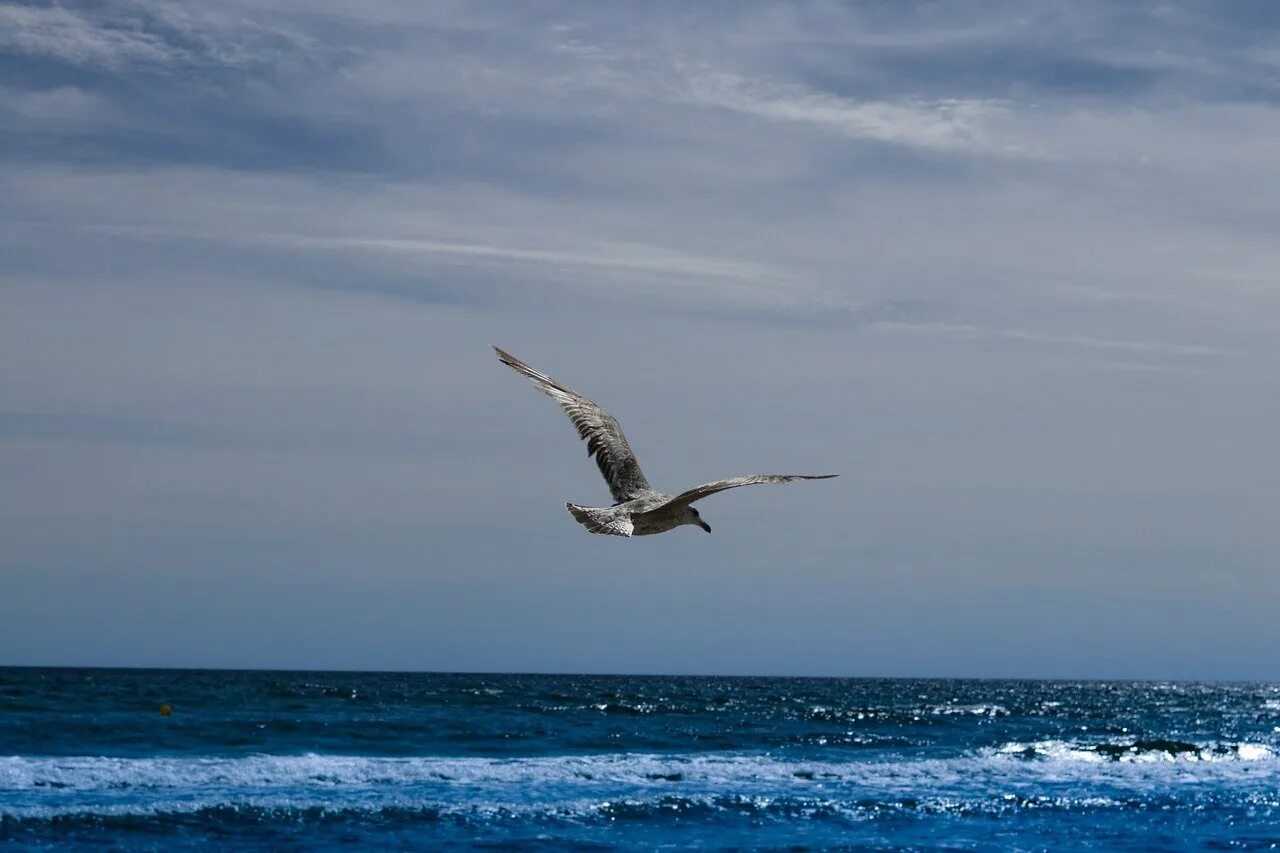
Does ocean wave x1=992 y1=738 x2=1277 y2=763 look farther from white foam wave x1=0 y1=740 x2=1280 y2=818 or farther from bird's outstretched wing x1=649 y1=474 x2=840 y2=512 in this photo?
bird's outstretched wing x1=649 y1=474 x2=840 y2=512

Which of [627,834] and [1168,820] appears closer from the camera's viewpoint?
[627,834]

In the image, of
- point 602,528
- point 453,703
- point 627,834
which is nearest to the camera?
point 602,528

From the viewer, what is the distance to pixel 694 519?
11.2 meters

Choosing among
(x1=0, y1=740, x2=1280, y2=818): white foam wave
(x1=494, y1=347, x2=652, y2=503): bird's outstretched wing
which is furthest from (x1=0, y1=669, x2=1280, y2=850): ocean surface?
(x1=494, y1=347, x2=652, y2=503): bird's outstretched wing

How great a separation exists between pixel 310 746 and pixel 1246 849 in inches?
773

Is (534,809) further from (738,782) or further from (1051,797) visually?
(1051,797)

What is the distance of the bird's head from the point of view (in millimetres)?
11031

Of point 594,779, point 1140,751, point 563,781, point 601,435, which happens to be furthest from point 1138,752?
point 601,435

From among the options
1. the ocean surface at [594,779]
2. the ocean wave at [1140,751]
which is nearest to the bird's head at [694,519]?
the ocean surface at [594,779]

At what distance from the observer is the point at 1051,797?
2567 cm

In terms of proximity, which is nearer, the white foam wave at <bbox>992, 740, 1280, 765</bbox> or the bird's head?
the bird's head

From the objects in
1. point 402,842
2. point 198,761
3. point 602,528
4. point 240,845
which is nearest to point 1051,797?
point 402,842

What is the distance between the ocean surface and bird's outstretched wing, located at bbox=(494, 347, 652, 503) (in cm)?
930

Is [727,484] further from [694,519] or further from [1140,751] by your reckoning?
[1140,751]
